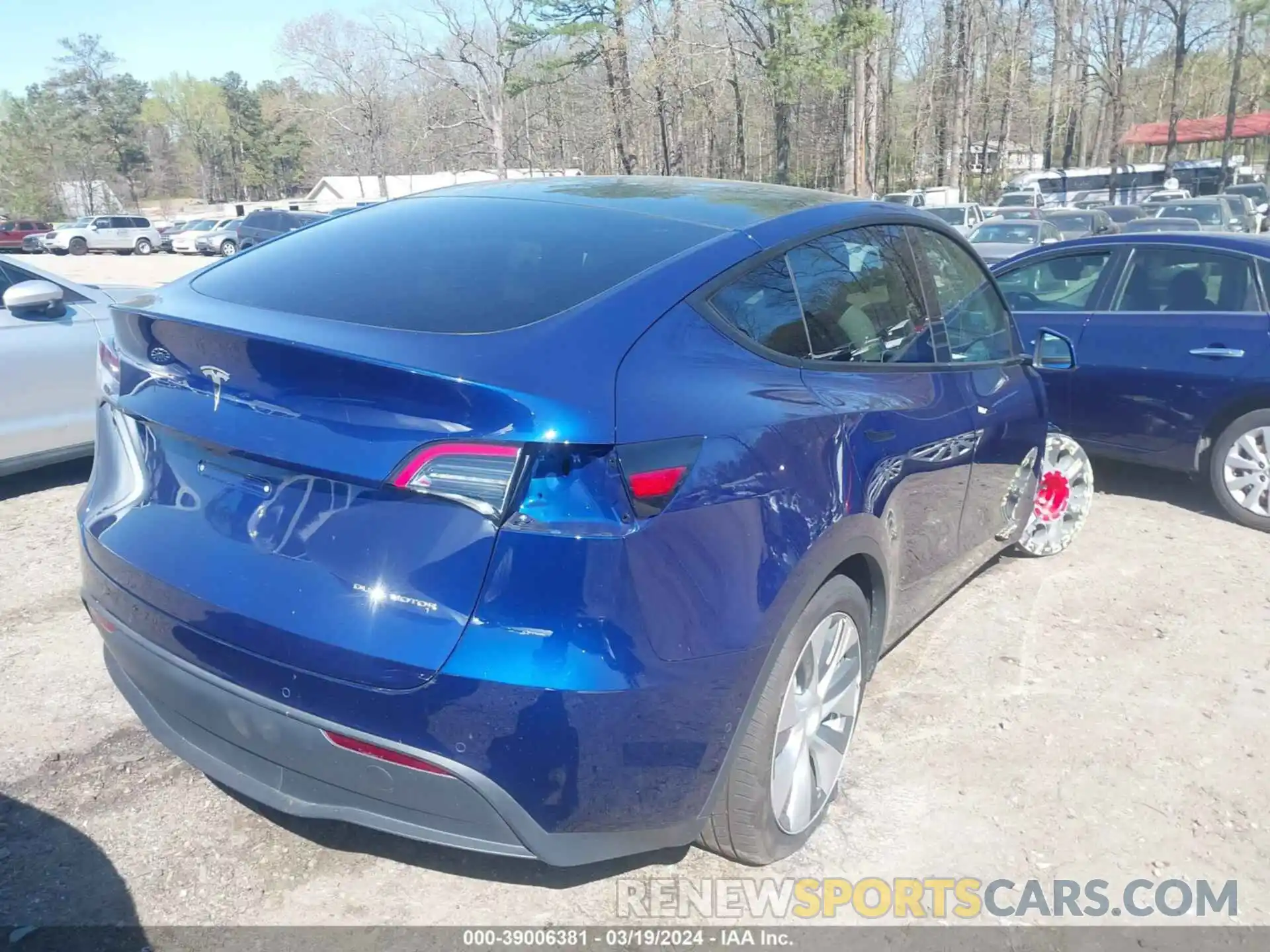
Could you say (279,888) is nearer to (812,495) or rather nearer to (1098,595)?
(812,495)

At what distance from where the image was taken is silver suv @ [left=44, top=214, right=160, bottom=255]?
143 ft

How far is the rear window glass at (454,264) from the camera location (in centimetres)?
233

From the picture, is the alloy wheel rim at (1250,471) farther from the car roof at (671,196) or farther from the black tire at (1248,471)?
the car roof at (671,196)

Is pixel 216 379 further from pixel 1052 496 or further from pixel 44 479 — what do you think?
pixel 44 479

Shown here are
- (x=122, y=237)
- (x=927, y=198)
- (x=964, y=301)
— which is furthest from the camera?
(x=122, y=237)

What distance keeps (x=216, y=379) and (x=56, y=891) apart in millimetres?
1385

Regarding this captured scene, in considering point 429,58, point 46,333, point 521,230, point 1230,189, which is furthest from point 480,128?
point 521,230

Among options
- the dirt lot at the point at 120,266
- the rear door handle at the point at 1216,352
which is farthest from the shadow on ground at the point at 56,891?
the dirt lot at the point at 120,266

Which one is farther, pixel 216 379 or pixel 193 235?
pixel 193 235

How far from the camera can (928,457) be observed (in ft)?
10.6

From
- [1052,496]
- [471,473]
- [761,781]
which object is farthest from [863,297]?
[1052,496]

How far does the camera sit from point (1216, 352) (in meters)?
5.66

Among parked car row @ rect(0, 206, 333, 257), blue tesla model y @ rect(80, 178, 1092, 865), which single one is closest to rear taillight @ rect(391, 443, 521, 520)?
blue tesla model y @ rect(80, 178, 1092, 865)

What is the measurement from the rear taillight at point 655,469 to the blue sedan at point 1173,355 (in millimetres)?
4674
